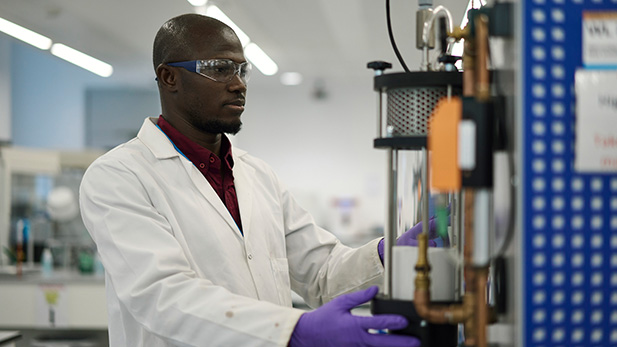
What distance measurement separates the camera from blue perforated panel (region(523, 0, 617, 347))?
2.63 ft

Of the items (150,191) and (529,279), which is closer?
(529,279)

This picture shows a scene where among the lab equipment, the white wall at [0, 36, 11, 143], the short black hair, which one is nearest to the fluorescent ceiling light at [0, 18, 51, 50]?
the white wall at [0, 36, 11, 143]

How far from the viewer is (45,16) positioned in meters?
4.86

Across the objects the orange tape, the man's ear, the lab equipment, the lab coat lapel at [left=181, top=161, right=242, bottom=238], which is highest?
the man's ear

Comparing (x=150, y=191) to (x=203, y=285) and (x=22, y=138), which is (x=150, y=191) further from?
(x=22, y=138)

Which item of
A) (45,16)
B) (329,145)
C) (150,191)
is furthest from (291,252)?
(329,145)

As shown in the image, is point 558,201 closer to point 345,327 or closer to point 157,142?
point 345,327

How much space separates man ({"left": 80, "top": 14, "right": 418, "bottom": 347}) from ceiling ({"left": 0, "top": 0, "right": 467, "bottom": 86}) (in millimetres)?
1917

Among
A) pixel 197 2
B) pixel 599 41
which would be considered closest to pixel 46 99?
pixel 197 2

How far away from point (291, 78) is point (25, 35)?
3550 mm

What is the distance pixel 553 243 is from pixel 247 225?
942 millimetres

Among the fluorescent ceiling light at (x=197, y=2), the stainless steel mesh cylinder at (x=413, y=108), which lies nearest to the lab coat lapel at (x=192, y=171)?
the stainless steel mesh cylinder at (x=413, y=108)

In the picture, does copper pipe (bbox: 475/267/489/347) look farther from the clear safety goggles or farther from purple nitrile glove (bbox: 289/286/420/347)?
the clear safety goggles

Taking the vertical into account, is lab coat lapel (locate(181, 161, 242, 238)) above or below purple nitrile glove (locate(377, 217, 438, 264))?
above
